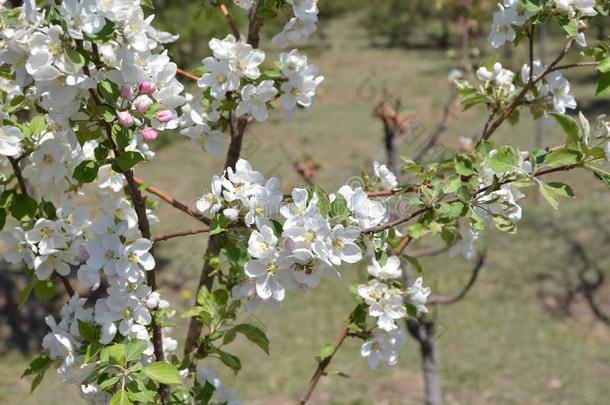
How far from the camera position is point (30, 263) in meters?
1.57

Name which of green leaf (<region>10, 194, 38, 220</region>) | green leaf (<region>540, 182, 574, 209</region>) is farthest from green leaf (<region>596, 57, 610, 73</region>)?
green leaf (<region>10, 194, 38, 220</region>)

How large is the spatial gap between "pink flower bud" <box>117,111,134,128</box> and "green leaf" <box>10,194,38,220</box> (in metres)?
0.56

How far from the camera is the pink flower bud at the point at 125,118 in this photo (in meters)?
1.15

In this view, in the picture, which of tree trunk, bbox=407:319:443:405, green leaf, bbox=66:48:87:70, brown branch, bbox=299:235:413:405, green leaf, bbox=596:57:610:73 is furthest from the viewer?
tree trunk, bbox=407:319:443:405

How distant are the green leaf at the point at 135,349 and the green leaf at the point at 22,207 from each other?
1.66 ft

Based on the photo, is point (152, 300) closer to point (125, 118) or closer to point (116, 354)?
point (116, 354)

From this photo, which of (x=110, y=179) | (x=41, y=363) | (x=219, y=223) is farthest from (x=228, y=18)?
(x=41, y=363)

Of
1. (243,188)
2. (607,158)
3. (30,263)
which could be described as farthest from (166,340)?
(607,158)

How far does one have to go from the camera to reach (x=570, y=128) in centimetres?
127

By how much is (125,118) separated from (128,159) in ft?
0.35

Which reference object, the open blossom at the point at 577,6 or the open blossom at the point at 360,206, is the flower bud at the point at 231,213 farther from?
the open blossom at the point at 577,6

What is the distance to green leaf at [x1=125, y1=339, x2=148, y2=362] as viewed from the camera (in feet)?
4.16

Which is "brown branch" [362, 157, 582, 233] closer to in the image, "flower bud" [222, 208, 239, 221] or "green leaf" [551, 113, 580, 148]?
"green leaf" [551, 113, 580, 148]

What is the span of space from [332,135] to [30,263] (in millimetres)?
11274
